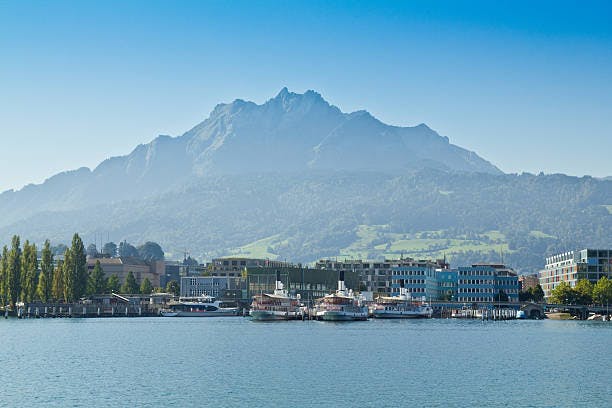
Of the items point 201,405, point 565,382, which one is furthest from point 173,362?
point 565,382

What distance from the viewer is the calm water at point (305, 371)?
259ft

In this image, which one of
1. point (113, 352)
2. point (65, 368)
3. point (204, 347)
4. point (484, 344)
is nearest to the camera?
point (65, 368)

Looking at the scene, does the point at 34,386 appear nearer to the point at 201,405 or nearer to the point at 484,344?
the point at 201,405

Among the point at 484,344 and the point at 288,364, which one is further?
the point at 484,344

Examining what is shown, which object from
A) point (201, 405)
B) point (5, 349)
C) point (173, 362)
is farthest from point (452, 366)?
point (5, 349)

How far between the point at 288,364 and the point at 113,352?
2742 centimetres

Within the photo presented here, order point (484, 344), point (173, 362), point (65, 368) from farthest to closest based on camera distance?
point (484, 344) < point (173, 362) < point (65, 368)

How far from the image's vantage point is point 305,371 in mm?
97938

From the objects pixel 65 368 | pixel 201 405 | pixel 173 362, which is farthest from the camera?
pixel 173 362

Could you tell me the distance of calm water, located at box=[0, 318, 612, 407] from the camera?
3108 inches

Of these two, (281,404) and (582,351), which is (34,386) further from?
(582,351)

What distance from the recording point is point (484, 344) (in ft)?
466

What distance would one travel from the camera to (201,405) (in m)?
75.0

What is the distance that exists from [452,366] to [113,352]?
41.9m
